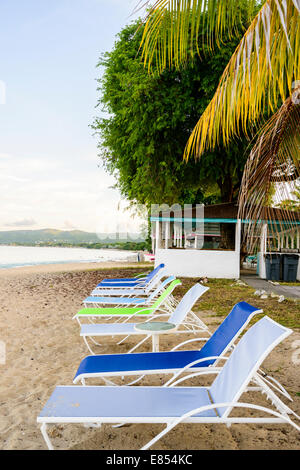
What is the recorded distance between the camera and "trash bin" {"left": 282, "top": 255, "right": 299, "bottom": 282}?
14527 millimetres

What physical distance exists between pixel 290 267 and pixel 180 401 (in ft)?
42.3

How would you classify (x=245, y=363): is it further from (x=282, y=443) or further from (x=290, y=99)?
(x=290, y=99)

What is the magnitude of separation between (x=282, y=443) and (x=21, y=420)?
221cm

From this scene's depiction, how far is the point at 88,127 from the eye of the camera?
1917cm

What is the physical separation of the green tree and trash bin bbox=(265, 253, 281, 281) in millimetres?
3616

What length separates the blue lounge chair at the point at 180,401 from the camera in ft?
8.02

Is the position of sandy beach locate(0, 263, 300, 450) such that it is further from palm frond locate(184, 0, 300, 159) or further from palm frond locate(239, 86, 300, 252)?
palm frond locate(184, 0, 300, 159)

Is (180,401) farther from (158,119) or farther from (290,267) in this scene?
(290,267)

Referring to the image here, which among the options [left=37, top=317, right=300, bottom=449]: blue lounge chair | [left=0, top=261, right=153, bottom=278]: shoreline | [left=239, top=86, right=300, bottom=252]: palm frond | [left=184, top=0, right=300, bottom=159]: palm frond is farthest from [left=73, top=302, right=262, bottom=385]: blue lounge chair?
[left=0, top=261, right=153, bottom=278]: shoreline

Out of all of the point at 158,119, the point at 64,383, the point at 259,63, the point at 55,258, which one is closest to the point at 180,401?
the point at 64,383

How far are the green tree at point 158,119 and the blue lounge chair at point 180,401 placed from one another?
464 inches

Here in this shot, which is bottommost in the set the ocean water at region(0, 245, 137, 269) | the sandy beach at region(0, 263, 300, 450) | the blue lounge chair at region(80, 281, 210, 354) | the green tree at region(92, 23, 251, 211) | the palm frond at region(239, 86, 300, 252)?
the ocean water at region(0, 245, 137, 269)

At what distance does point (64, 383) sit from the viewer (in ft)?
14.0

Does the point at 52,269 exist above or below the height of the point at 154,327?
below
